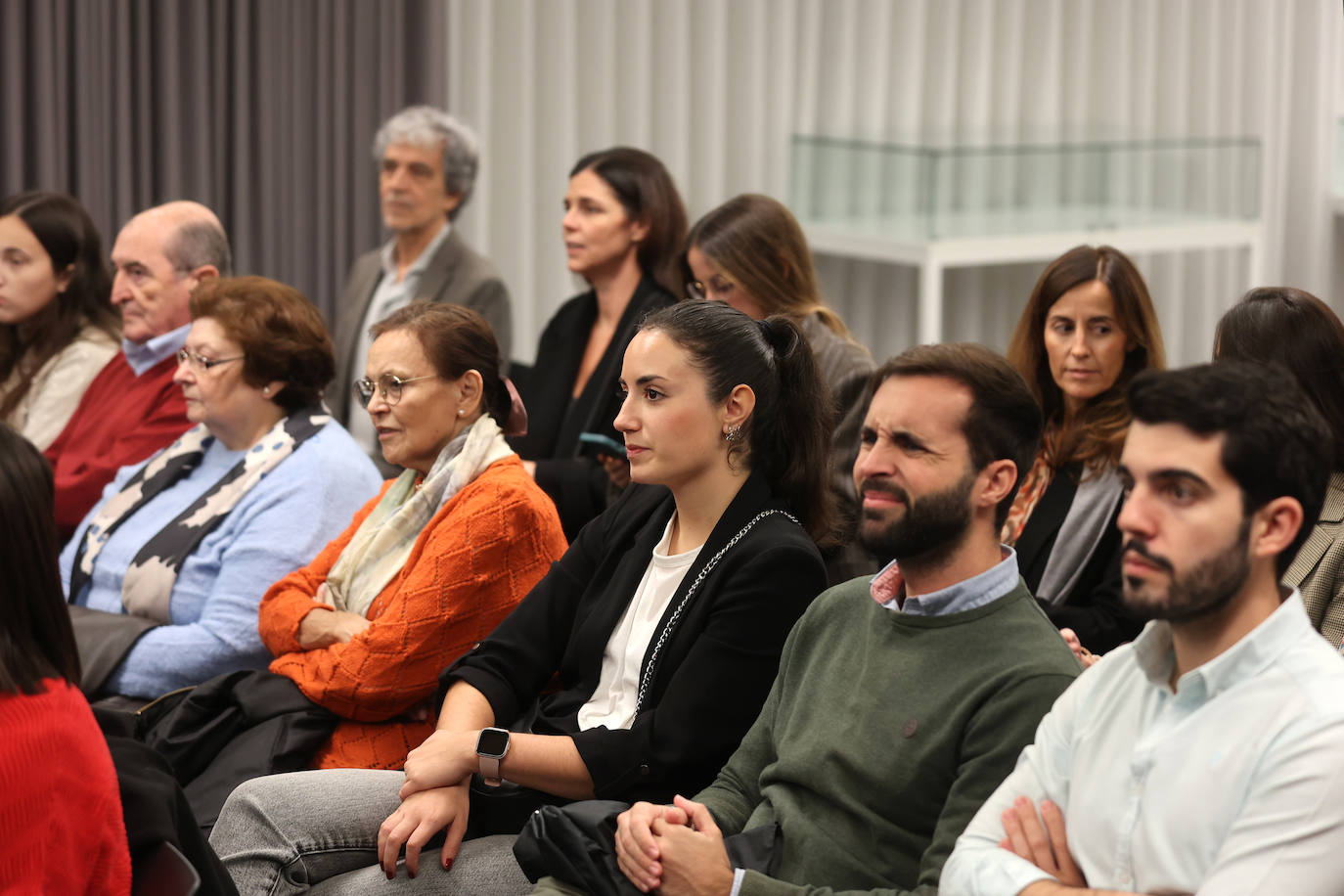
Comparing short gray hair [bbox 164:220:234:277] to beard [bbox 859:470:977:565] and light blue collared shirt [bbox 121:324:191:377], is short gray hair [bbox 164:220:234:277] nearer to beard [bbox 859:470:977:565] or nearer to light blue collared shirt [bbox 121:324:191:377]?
light blue collared shirt [bbox 121:324:191:377]

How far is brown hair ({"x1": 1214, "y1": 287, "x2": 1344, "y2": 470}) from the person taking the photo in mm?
2266

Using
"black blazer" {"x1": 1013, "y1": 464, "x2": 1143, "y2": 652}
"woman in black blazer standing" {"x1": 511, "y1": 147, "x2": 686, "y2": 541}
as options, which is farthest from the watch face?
"woman in black blazer standing" {"x1": 511, "y1": 147, "x2": 686, "y2": 541}

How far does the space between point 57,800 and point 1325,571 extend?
68.0 inches

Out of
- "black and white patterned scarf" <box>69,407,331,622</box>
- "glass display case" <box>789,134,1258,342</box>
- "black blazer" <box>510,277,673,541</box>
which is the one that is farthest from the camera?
"glass display case" <box>789,134,1258,342</box>

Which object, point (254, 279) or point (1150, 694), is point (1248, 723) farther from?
point (254, 279)

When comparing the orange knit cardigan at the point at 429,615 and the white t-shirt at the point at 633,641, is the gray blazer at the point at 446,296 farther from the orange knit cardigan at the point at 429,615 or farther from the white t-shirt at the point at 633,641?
the white t-shirt at the point at 633,641

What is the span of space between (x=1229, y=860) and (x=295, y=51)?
4487 mm

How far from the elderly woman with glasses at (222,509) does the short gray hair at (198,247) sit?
588 millimetres

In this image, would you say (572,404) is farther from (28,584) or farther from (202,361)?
(28,584)

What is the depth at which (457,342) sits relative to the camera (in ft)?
8.65

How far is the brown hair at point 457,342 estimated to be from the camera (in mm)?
2627

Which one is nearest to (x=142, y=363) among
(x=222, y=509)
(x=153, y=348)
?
(x=153, y=348)

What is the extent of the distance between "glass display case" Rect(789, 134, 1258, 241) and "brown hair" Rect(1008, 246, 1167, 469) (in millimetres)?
2561

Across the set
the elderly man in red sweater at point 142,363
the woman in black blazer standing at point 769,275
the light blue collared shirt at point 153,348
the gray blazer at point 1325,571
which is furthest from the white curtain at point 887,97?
the gray blazer at point 1325,571
